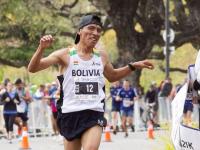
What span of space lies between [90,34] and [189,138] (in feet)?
6.34

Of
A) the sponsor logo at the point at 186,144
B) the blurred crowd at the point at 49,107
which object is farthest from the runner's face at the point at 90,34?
the blurred crowd at the point at 49,107

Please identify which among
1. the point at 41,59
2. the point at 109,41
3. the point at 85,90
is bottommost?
the point at 85,90

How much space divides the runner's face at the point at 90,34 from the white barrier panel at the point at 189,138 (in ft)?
5.52

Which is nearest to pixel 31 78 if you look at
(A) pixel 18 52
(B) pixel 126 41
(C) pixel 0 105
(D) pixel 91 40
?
(A) pixel 18 52

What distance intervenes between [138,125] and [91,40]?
19587 mm

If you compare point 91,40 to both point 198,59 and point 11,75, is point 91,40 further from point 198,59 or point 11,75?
point 11,75

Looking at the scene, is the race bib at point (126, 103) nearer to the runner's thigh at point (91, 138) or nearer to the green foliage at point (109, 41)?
the runner's thigh at point (91, 138)

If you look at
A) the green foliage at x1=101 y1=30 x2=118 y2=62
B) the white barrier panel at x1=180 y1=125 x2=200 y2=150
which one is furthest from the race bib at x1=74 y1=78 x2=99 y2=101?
the green foliage at x1=101 y1=30 x2=118 y2=62

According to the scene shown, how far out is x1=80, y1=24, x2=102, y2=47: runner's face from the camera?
921 centimetres

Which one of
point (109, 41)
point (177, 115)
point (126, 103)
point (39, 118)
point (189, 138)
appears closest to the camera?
point (189, 138)

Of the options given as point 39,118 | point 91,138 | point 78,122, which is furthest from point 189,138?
point 39,118

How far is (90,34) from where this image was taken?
363 inches

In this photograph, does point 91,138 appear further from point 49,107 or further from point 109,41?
point 109,41

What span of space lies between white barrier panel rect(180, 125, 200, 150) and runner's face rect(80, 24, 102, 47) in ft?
5.52
